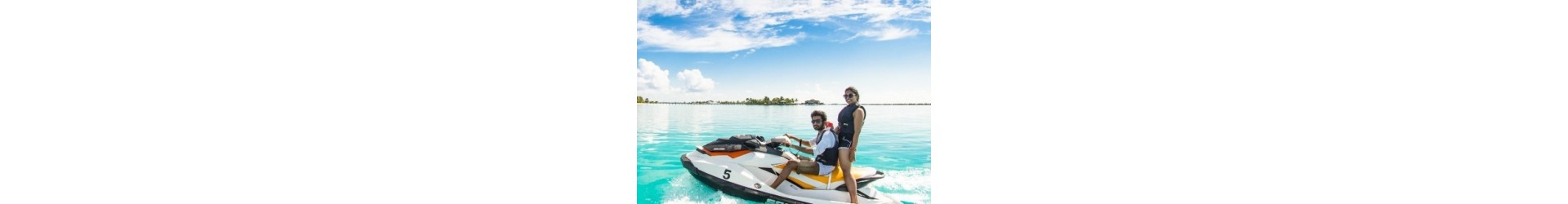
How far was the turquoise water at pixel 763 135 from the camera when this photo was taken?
16.1 ft

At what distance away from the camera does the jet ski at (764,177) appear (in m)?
4.85

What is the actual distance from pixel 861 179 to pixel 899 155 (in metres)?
0.28

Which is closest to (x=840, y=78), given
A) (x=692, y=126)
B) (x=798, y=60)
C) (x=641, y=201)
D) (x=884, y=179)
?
(x=798, y=60)

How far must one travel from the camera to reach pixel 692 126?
17.2ft

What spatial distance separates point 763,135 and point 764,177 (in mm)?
278

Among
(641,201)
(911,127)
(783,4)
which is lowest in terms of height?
(641,201)

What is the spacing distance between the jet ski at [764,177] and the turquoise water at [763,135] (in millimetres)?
58

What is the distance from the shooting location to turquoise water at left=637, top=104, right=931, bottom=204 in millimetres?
4922

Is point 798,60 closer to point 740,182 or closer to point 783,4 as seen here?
point 783,4

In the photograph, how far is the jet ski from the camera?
191 inches

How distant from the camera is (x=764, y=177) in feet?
16.1

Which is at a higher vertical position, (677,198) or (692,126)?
(692,126)

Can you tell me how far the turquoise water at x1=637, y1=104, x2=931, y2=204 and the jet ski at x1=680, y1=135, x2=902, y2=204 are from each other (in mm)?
58

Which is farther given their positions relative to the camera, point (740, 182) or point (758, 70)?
point (758, 70)
